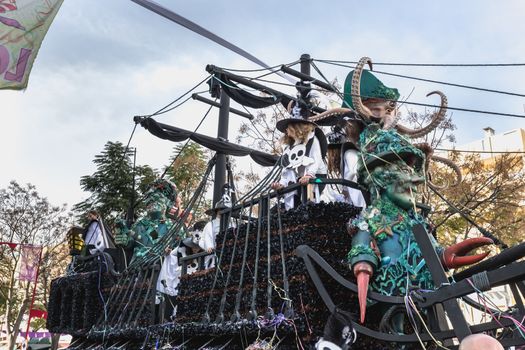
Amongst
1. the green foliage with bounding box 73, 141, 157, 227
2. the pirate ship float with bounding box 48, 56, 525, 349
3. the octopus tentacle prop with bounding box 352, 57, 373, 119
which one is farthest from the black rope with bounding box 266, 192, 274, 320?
the green foliage with bounding box 73, 141, 157, 227

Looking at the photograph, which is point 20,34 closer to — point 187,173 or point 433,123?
point 433,123

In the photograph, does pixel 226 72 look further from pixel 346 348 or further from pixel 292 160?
pixel 346 348

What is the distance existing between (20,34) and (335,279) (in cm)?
320

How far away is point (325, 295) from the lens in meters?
3.61

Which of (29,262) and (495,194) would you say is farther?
(29,262)

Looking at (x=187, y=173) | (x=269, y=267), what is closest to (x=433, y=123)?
(x=269, y=267)

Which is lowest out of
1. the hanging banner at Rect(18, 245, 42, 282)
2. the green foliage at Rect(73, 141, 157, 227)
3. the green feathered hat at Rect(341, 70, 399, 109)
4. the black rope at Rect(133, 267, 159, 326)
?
the black rope at Rect(133, 267, 159, 326)

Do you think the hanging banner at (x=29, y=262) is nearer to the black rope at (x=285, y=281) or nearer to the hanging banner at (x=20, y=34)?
the hanging banner at (x=20, y=34)

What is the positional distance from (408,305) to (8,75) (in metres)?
3.40

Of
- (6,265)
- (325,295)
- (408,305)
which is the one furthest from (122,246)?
(6,265)

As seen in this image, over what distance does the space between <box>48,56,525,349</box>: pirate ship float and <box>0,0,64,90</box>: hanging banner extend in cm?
236

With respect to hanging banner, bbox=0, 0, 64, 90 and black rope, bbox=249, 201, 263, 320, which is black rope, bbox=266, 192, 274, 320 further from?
hanging banner, bbox=0, 0, 64, 90

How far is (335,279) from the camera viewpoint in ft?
11.5

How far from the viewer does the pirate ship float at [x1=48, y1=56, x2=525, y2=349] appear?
3033 millimetres
